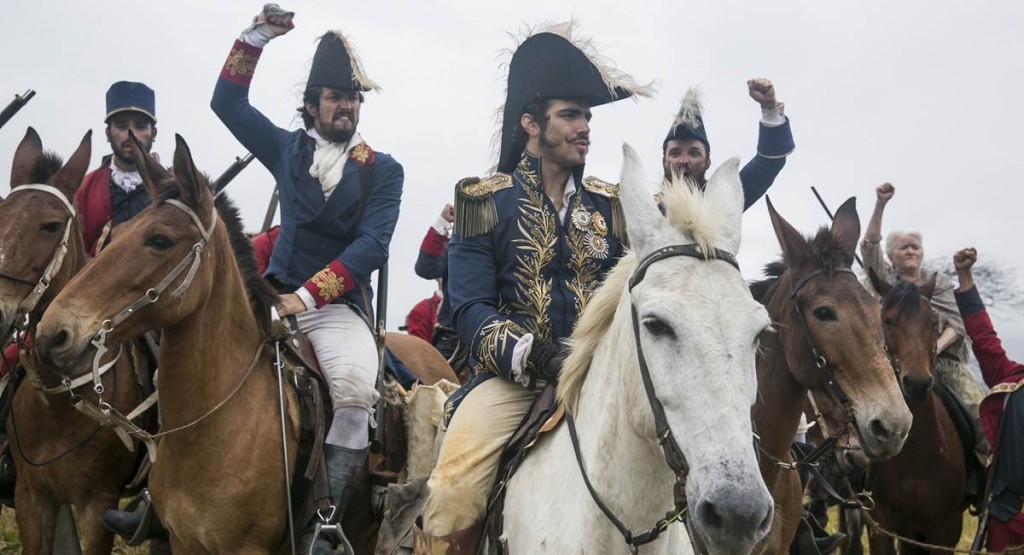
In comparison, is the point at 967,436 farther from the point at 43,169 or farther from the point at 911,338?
the point at 43,169

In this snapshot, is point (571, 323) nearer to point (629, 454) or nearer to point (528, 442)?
point (528, 442)

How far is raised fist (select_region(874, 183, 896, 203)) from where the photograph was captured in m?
8.46

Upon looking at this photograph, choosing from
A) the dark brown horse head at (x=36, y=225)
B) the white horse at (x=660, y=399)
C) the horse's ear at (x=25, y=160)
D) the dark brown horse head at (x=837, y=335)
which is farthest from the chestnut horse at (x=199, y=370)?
the dark brown horse head at (x=837, y=335)

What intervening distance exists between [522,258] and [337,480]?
1.86m

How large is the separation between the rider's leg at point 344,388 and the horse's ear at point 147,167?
1275 millimetres

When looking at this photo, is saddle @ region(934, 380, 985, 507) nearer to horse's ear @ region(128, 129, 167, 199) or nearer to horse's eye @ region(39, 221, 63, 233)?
horse's ear @ region(128, 129, 167, 199)

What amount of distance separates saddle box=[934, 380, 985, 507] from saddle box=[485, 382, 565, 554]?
205 inches

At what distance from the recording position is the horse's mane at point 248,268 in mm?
5605

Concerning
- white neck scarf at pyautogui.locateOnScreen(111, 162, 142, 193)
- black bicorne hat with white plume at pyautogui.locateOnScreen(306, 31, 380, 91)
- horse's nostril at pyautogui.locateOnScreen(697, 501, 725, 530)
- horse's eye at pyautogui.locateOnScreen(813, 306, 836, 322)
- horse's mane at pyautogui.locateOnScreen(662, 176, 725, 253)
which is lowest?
horse's nostril at pyautogui.locateOnScreen(697, 501, 725, 530)

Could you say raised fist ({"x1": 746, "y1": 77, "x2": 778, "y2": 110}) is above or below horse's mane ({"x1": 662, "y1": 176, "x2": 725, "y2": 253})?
above

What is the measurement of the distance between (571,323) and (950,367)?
18.9 ft

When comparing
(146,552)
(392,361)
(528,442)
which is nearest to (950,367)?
(392,361)

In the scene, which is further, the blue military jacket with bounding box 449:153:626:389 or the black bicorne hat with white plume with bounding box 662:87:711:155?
the black bicorne hat with white plume with bounding box 662:87:711:155

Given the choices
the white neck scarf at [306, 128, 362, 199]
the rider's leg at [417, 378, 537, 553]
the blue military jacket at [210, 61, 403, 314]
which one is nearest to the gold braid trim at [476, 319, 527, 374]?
the rider's leg at [417, 378, 537, 553]
